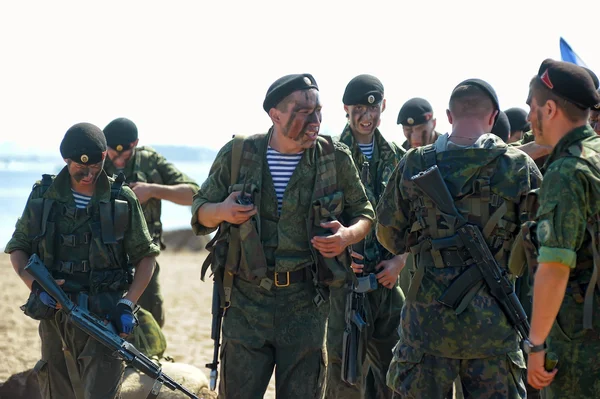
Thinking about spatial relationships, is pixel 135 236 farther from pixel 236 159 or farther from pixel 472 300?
pixel 472 300

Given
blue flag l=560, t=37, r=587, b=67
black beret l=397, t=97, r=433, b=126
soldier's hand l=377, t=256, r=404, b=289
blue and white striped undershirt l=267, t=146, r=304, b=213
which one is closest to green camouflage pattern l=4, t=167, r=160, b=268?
blue and white striped undershirt l=267, t=146, r=304, b=213

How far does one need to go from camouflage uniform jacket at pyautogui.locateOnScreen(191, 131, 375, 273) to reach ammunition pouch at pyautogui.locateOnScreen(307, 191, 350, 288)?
0.06 meters

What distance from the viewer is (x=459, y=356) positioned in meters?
4.84

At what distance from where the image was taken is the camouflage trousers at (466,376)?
4859mm

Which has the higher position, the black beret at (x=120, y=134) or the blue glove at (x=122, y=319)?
the black beret at (x=120, y=134)

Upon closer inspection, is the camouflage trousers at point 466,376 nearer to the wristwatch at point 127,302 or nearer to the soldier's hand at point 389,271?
the soldier's hand at point 389,271

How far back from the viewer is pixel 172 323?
13.6 m

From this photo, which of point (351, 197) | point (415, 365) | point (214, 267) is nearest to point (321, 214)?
point (351, 197)

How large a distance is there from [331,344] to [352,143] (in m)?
1.56

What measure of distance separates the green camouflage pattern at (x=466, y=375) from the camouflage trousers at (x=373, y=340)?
5.81ft

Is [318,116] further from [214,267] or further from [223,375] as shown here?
[223,375]

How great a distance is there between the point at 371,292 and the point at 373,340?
0.36 metres

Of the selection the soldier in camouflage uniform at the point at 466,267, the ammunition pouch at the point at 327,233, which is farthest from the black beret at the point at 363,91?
the soldier in camouflage uniform at the point at 466,267

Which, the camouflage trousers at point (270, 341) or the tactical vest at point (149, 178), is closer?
the camouflage trousers at point (270, 341)
